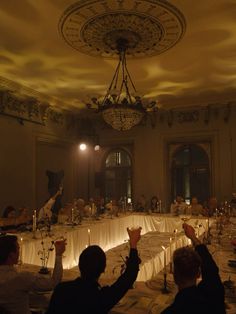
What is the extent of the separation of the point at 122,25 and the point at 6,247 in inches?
140

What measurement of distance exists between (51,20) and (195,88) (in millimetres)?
4520

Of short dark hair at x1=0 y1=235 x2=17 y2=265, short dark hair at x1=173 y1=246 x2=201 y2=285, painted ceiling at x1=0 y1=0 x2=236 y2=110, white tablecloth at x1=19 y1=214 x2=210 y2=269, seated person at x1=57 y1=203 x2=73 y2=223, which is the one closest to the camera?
short dark hair at x1=173 y1=246 x2=201 y2=285

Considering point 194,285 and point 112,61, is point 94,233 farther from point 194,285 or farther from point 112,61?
point 194,285

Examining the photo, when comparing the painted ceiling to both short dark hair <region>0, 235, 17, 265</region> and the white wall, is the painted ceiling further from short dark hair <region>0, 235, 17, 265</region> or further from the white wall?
short dark hair <region>0, 235, 17, 265</region>

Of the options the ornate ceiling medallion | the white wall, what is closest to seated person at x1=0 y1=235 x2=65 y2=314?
the ornate ceiling medallion

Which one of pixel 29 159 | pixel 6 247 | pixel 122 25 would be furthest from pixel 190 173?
pixel 6 247

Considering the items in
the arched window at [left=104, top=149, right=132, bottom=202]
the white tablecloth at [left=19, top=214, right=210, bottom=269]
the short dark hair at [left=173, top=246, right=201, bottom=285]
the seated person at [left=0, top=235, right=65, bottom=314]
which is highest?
the arched window at [left=104, top=149, right=132, bottom=202]

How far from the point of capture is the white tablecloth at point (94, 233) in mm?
4633

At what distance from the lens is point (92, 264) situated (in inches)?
71.9

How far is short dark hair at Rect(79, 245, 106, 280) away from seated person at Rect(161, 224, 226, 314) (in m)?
0.42

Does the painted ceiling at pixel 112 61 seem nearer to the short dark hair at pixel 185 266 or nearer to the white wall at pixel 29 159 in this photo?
the white wall at pixel 29 159

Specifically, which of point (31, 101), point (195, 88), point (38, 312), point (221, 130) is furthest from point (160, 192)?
point (38, 312)

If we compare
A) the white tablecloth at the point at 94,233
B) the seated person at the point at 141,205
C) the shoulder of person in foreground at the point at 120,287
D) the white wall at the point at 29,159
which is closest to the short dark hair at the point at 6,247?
the shoulder of person in foreground at the point at 120,287

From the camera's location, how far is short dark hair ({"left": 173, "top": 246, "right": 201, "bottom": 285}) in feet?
5.79
